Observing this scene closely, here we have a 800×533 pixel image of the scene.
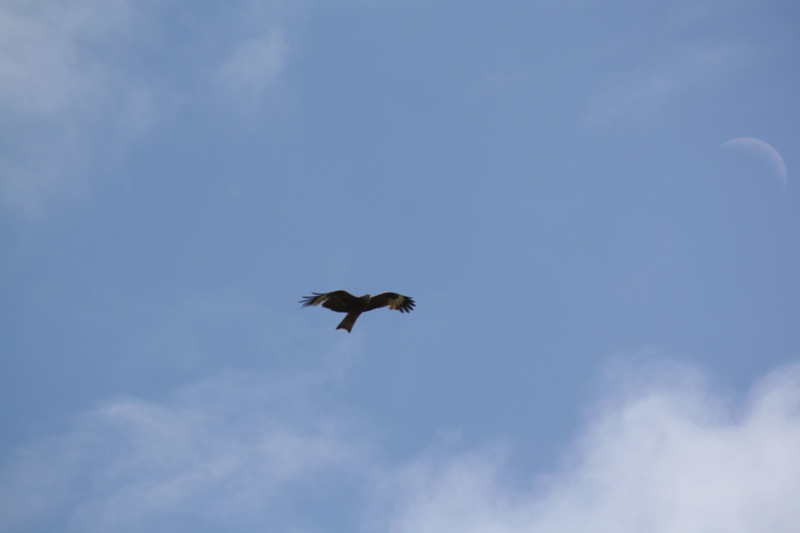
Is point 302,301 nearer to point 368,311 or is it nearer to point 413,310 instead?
point 368,311

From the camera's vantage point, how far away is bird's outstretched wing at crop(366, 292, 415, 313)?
835 inches

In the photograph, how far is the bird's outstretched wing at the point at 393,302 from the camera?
21203 mm

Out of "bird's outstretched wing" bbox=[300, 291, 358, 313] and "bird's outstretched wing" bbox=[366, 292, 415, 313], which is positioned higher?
"bird's outstretched wing" bbox=[366, 292, 415, 313]

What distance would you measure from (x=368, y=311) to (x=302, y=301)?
247 cm

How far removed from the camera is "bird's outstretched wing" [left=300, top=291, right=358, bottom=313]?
19578 millimetres

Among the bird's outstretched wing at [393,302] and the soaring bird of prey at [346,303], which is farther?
the bird's outstretched wing at [393,302]

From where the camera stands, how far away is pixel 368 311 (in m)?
21.3

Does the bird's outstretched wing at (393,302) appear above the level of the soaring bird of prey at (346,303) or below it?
above

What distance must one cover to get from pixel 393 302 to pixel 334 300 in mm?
2561

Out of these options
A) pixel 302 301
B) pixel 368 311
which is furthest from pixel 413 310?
pixel 302 301

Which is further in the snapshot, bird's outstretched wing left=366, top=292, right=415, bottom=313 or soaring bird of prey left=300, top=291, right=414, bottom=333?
bird's outstretched wing left=366, top=292, right=415, bottom=313

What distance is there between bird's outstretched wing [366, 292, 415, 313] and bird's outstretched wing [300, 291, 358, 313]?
1.18 meters

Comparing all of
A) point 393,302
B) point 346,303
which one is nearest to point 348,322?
point 346,303

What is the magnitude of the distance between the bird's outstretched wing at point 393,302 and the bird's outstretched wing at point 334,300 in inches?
46.5
